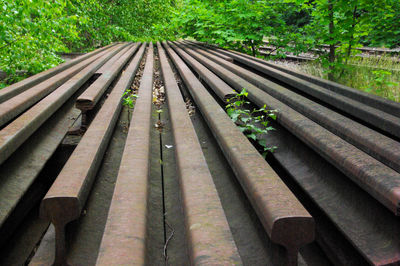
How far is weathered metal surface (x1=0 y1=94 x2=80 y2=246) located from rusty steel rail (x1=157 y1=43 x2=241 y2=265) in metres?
0.75

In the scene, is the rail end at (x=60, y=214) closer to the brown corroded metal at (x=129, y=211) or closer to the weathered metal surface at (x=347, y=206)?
the brown corroded metal at (x=129, y=211)

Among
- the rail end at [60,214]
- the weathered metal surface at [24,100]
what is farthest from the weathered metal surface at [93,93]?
the rail end at [60,214]

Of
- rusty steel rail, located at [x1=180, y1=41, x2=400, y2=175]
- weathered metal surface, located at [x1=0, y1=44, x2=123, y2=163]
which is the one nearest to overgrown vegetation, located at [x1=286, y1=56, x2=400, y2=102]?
rusty steel rail, located at [x1=180, y1=41, x2=400, y2=175]

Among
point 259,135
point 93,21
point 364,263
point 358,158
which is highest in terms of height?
point 93,21

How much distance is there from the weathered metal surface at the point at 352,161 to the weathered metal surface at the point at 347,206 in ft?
0.24

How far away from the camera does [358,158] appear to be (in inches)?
53.5

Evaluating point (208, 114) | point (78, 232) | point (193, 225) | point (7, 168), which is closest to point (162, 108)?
point (208, 114)

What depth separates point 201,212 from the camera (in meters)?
Result: 1.14

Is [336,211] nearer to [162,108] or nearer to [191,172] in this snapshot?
[191,172]

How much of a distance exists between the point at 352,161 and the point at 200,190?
0.64 m

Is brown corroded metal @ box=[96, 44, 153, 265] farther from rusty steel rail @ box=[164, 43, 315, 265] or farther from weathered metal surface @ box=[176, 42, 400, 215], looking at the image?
weathered metal surface @ box=[176, 42, 400, 215]

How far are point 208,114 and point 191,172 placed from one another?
0.85 metres

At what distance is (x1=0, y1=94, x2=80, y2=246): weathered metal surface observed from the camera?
4.74ft

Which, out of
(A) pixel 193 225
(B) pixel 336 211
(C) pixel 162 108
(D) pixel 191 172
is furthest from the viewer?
(C) pixel 162 108
